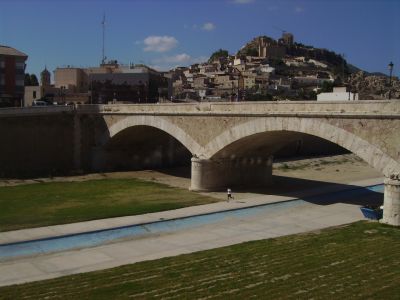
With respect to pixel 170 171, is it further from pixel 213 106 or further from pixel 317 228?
pixel 317 228

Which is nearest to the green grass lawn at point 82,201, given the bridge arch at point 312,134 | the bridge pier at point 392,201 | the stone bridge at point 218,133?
the stone bridge at point 218,133

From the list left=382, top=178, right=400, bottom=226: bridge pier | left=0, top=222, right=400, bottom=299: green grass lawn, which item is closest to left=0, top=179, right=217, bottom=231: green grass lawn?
left=0, top=222, right=400, bottom=299: green grass lawn

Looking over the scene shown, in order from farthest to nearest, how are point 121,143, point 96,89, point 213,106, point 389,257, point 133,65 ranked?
point 133,65, point 96,89, point 121,143, point 213,106, point 389,257

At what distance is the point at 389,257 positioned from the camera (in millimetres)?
16031

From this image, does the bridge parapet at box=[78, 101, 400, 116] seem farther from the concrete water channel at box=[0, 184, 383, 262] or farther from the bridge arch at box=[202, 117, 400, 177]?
the concrete water channel at box=[0, 184, 383, 262]

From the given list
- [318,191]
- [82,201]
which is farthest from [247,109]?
[82,201]

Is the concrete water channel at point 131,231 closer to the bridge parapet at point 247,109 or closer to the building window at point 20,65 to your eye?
the bridge parapet at point 247,109

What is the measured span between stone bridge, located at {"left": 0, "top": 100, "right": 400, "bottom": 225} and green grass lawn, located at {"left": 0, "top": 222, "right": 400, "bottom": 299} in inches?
203

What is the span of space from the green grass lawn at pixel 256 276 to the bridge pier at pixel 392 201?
7.21 feet

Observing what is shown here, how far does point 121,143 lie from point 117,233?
2389cm

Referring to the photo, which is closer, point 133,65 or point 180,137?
point 180,137

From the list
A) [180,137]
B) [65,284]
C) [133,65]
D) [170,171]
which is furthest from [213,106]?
[133,65]

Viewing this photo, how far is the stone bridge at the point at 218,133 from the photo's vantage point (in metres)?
21.7

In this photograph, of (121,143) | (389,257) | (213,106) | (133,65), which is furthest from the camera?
(133,65)
